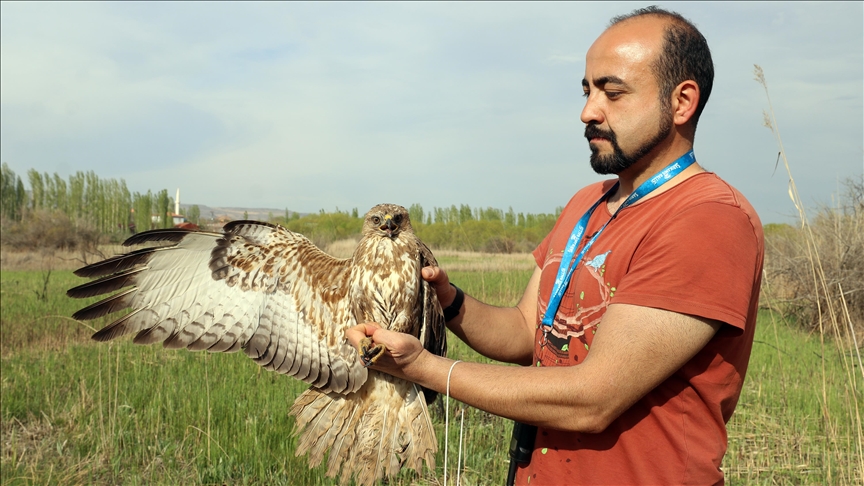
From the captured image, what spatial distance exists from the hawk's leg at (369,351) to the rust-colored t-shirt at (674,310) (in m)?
0.67

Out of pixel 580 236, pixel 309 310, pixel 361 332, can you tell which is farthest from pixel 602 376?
pixel 309 310

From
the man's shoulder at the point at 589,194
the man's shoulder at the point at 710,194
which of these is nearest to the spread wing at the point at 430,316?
the man's shoulder at the point at 589,194

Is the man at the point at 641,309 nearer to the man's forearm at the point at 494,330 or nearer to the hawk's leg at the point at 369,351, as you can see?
the hawk's leg at the point at 369,351

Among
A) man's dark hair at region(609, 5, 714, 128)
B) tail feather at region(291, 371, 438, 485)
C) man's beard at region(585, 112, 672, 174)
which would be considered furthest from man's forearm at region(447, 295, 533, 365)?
man's dark hair at region(609, 5, 714, 128)

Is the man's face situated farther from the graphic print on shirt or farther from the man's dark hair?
the graphic print on shirt

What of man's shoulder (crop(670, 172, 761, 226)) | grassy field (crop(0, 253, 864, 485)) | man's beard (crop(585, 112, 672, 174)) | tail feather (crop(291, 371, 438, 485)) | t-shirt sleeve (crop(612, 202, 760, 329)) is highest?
man's beard (crop(585, 112, 672, 174))

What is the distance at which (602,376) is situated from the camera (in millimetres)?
1795

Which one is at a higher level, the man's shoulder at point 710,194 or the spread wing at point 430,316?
the man's shoulder at point 710,194

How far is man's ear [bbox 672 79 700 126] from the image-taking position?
2055 mm

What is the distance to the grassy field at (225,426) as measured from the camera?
4324 mm

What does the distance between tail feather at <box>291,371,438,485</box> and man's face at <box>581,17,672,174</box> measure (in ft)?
5.51

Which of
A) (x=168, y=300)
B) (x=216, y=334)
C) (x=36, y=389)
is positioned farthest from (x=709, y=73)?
(x=36, y=389)

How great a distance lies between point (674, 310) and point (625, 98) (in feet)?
2.57

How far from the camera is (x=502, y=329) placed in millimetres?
2900
